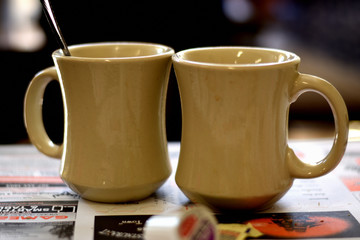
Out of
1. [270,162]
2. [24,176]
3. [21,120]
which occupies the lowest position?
[21,120]

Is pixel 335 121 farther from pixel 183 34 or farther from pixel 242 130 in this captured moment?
pixel 183 34

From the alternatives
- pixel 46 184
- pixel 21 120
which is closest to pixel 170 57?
pixel 46 184

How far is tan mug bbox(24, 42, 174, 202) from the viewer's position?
51 centimetres

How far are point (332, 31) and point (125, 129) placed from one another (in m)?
1.26

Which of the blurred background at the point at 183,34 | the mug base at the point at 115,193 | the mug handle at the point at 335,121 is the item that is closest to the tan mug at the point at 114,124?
the mug base at the point at 115,193

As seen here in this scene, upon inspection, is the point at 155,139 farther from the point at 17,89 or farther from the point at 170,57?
the point at 17,89

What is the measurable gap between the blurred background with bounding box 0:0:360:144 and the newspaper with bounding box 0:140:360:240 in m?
0.63

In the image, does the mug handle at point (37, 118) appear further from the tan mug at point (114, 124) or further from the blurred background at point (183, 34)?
the blurred background at point (183, 34)

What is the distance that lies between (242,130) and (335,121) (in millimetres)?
93

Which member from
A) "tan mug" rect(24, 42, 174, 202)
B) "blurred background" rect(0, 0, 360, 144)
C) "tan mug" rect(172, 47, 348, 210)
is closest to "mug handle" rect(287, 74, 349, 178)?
"tan mug" rect(172, 47, 348, 210)

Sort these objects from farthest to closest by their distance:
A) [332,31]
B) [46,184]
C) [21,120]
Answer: [332,31], [21,120], [46,184]

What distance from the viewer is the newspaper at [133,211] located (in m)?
0.49

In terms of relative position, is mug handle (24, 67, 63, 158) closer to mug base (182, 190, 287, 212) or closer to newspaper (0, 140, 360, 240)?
newspaper (0, 140, 360, 240)

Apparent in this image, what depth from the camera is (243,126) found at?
0.49m
